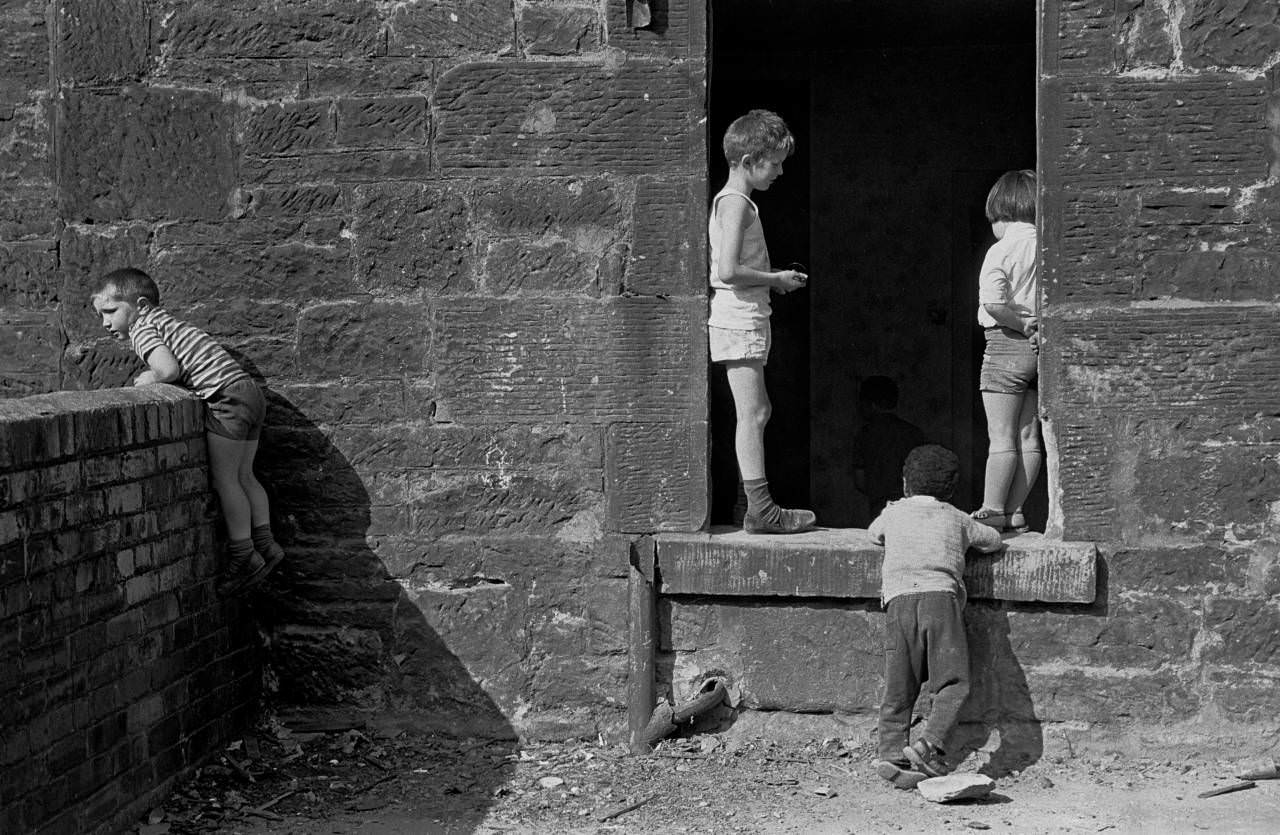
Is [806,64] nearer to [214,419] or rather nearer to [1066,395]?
[1066,395]

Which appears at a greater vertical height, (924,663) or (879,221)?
→ (879,221)

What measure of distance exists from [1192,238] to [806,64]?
3.67m

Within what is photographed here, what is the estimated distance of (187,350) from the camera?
5.46 meters

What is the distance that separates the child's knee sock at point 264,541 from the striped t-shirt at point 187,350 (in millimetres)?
513

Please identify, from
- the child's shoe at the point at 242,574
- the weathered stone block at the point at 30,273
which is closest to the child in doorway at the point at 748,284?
the child's shoe at the point at 242,574

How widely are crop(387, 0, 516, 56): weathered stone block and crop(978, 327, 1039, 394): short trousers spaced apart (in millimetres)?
2034

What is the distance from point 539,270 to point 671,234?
49 cm

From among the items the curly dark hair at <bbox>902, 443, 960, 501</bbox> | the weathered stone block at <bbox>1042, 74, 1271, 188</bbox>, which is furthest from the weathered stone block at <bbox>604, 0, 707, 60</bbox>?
the curly dark hair at <bbox>902, 443, 960, 501</bbox>

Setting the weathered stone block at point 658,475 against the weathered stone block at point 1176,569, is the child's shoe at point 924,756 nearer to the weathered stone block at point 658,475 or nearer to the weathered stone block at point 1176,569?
the weathered stone block at point 1176,569

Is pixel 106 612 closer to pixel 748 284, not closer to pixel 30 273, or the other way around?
pixel 30 273

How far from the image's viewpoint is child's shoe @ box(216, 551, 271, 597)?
5.54 metres

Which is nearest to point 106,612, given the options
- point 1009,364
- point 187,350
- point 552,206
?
point 187,350

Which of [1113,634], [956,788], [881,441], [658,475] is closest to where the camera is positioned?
[956,788]

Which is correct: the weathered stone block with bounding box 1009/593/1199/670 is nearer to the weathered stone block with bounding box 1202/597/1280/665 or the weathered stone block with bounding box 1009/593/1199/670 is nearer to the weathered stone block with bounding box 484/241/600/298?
the weathered stone block with bounding box 1202/597/1280/665
